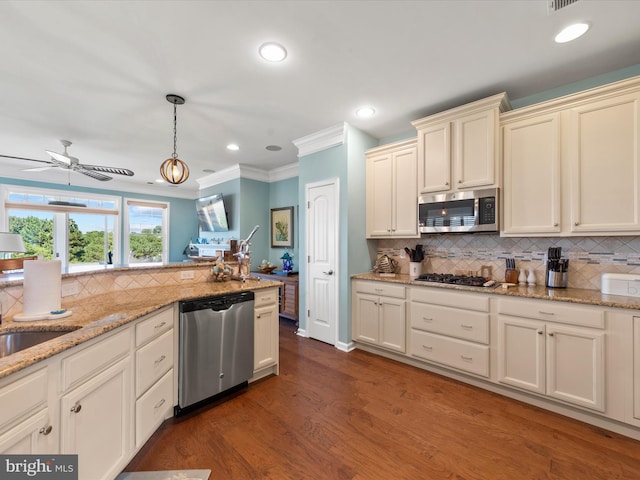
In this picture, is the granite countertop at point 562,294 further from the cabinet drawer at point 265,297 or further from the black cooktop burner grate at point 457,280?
the cabinet drawer at point 265,297

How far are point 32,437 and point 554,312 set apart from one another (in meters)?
3.12

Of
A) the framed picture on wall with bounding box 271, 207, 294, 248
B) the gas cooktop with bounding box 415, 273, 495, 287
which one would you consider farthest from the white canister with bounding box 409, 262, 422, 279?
the framed picture on wall with bounding box 271, 207, 294, 248

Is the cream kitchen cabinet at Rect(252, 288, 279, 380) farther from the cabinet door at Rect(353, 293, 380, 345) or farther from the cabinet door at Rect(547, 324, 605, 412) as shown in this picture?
the cabinet door at Rect(547, 324, 605, 412)

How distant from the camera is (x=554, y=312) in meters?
2.11

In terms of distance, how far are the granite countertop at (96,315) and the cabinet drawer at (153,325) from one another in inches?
2.7

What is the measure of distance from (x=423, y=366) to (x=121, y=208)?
7.27 m

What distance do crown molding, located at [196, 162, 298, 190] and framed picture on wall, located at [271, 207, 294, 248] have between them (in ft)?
2.16

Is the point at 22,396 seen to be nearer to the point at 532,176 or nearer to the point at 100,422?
the point at 100,422

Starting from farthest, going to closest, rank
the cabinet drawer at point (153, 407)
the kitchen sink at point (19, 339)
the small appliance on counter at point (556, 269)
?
the small appliance on counter at point (556, 269) → the cabinet drawer at point (153, 407) → the kitchen sink at point (19, 339)

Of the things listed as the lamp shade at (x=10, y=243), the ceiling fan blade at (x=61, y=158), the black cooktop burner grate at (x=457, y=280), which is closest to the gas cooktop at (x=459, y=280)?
the black cooktop burner grate at (x=457, y=280)

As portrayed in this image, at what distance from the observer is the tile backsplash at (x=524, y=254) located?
2.31 metres

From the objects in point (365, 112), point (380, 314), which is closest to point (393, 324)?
point (380, 314)

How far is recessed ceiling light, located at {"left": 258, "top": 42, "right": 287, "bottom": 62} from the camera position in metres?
1.97

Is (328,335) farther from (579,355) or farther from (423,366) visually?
(579,355)
